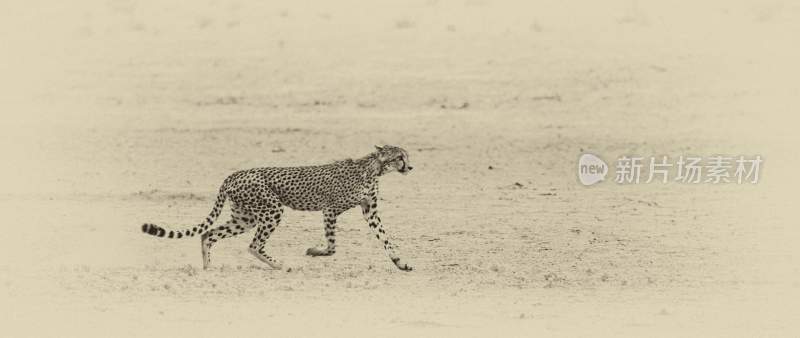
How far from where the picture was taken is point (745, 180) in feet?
55.0

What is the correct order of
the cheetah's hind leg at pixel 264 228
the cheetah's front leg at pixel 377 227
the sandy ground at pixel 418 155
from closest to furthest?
the sandy ground at pixel 418 155
the cheetah's hind leg at pixel 264 228
the cheetah's front leg at pixel 377 227

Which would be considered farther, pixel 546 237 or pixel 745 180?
pixel 745 180

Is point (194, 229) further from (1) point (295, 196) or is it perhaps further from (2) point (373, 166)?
(2) point (373, 166)

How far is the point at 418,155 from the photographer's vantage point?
18.1 m

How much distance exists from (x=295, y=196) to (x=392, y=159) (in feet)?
2.64

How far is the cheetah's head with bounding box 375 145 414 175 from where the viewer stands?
11750 mm

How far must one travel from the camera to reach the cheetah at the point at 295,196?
449 inches

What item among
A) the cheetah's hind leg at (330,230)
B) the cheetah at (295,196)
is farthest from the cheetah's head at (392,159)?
the cheetah's hind leg at (330,230)

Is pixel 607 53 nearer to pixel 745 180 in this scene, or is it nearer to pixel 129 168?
pixel 745 180

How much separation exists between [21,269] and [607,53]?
13.0 m

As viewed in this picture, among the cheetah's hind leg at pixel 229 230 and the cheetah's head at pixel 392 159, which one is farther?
the cheetah's head at pixel 392 159

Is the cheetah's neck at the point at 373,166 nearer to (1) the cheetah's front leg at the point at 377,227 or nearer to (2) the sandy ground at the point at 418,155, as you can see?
(1) the cheetah's front leg at the point at 377,227

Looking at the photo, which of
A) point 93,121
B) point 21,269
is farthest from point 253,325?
point 93,121

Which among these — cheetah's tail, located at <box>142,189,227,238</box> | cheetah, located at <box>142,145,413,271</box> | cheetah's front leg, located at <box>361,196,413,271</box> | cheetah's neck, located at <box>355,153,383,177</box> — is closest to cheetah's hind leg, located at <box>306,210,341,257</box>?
cheetah, located at <box>142,145,413,271</box>
